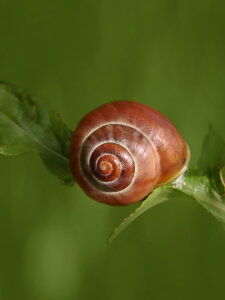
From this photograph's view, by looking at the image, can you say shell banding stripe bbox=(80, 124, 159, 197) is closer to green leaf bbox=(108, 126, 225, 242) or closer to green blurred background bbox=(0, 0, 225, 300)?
green leaf bbox=(108, 126, 225, 242)

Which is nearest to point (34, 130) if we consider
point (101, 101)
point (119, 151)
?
point (119, 151)

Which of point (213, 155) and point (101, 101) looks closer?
point (213, 155)

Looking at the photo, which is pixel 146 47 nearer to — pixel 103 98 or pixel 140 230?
pixel 103 98

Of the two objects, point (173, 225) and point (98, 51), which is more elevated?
point (98, 51)

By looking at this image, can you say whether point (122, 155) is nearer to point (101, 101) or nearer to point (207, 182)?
point (207, 182)

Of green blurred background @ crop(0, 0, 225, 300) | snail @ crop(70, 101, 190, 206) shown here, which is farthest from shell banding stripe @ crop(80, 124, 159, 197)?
green blurred background @ crop(0, 0, 225, 300)

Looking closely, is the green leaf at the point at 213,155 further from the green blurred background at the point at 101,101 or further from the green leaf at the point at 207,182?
the green blurred background at the point at 101,101

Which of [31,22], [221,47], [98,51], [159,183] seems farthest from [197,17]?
[159,183]
